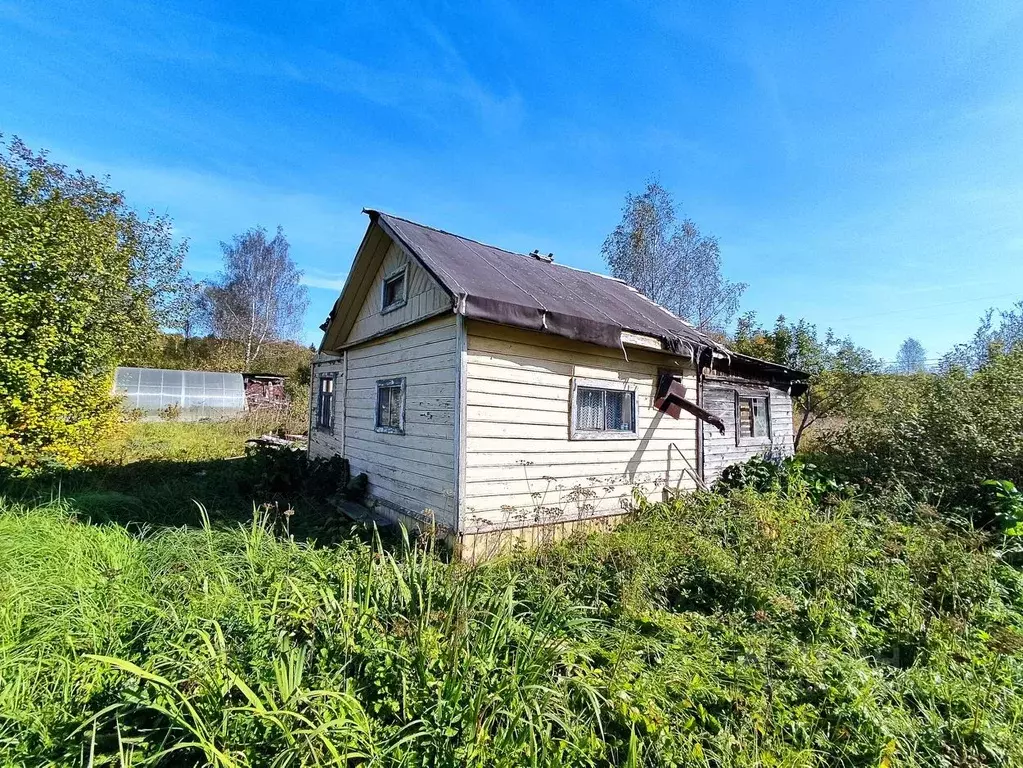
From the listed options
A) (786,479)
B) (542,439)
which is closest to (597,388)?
(542,439)

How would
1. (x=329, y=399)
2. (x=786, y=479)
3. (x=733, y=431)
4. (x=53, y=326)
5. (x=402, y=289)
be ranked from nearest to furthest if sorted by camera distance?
1. (x=53, y=326)
2. (x=402, y=289)
3. (x=786, y=479)
4. (x=733, y=431)
5. (x=329, y=399)

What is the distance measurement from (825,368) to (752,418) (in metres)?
5.50

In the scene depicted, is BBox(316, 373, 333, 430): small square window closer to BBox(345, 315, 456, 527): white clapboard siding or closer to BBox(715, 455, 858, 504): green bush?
BBox(345, 315, 456, 527): white clapboard siding

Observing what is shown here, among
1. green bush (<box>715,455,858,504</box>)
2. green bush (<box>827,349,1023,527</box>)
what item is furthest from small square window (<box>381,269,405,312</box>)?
green bush (<box>827,349,1023,527</box>)

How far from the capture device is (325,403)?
10719 mm

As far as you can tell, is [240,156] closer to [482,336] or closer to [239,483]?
[239,483]

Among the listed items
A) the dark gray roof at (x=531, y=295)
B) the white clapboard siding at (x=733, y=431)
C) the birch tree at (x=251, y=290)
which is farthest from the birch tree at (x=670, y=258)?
the birch tree at (x=251, y=290)

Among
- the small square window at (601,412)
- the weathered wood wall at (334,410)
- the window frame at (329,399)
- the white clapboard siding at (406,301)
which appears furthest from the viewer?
the window frame at (329,399)

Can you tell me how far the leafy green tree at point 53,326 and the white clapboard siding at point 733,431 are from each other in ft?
36.4

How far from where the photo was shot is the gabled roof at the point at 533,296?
5.53 m

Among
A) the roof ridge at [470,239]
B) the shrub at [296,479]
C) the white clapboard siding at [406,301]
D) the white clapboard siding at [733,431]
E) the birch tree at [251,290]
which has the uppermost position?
the birch tree at [251,290]

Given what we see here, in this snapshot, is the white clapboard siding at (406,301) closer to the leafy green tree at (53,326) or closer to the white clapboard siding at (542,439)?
the white clapboard siding at (542,439)

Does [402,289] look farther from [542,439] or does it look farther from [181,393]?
[181,393]

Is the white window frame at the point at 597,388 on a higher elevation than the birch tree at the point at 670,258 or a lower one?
lower
